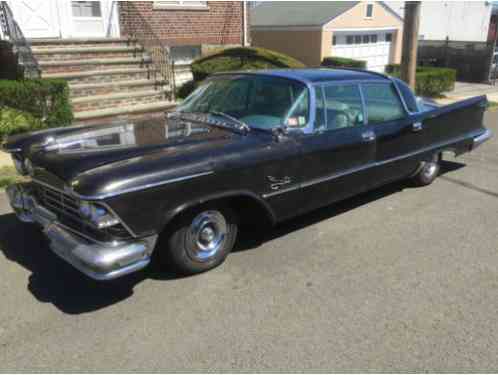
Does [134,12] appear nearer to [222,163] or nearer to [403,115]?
[403,115]

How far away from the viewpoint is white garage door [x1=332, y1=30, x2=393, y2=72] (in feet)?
70.9

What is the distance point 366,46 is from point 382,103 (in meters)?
18.9

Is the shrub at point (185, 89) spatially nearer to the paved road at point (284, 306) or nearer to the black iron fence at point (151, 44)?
the black iron fence at point (151, 44)

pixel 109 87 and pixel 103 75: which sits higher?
pixel 103 75

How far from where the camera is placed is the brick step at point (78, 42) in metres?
10.6

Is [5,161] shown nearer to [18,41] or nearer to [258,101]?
[18,41]

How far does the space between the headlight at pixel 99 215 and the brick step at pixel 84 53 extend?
8184 millimetres

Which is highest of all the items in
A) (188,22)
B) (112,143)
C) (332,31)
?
(188,22)

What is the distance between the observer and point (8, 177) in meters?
6.19

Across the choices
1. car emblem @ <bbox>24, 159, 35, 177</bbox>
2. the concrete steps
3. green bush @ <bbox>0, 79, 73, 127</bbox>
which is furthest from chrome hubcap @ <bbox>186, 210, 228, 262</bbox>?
the concrete steps

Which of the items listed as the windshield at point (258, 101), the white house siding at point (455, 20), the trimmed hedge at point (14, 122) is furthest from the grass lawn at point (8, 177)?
the white house siding at point (455, 20)

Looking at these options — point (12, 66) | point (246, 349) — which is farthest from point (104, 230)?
point (12, 66)

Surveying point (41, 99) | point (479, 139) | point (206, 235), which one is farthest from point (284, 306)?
point (41, 99)

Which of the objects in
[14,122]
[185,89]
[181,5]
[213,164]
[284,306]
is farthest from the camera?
[181,5]
